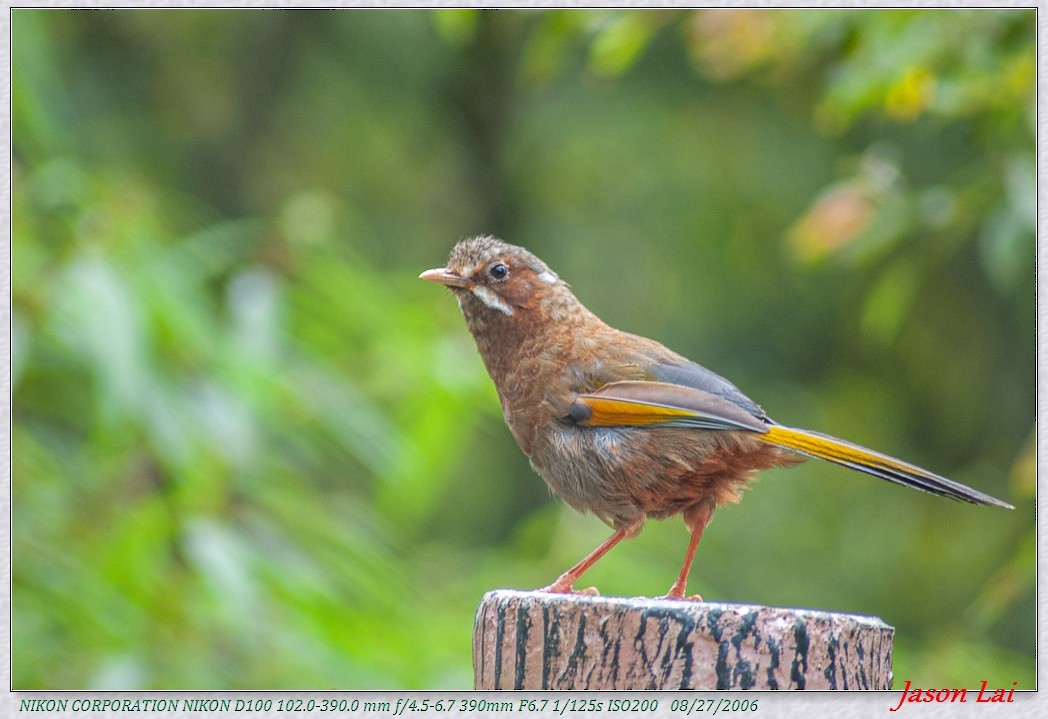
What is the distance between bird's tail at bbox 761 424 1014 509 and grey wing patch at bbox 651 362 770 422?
0.39 feet

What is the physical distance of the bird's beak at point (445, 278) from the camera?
13.6ft

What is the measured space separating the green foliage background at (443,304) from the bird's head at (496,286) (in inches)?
31.1

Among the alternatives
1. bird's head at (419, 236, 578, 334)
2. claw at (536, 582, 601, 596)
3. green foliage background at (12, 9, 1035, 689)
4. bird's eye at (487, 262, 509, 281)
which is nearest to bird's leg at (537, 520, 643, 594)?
claw at (536, 582, 601, 596)

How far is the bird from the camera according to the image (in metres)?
3.87

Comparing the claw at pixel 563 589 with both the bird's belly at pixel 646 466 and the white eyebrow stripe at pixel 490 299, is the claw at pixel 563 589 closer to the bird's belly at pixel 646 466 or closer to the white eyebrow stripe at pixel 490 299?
the bird's belly at pixel 646 466

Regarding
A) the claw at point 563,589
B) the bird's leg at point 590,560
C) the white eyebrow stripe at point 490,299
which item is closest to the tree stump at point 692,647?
the claw at point 563,589

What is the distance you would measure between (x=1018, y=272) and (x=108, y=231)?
16.3 ft

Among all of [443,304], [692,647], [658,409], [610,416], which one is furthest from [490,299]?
[443,304]

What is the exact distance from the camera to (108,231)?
568 cm

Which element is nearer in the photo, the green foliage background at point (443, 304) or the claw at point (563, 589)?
the claw at point (563, 589)

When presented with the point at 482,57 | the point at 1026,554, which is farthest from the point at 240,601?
the point at 482,57

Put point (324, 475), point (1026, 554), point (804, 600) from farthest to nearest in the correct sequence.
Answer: point (804, 600) → point (324, 475) → point (1026, 554)

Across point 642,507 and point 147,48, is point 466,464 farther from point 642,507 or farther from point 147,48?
point 642,507

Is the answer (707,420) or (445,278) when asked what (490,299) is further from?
(707,420)
